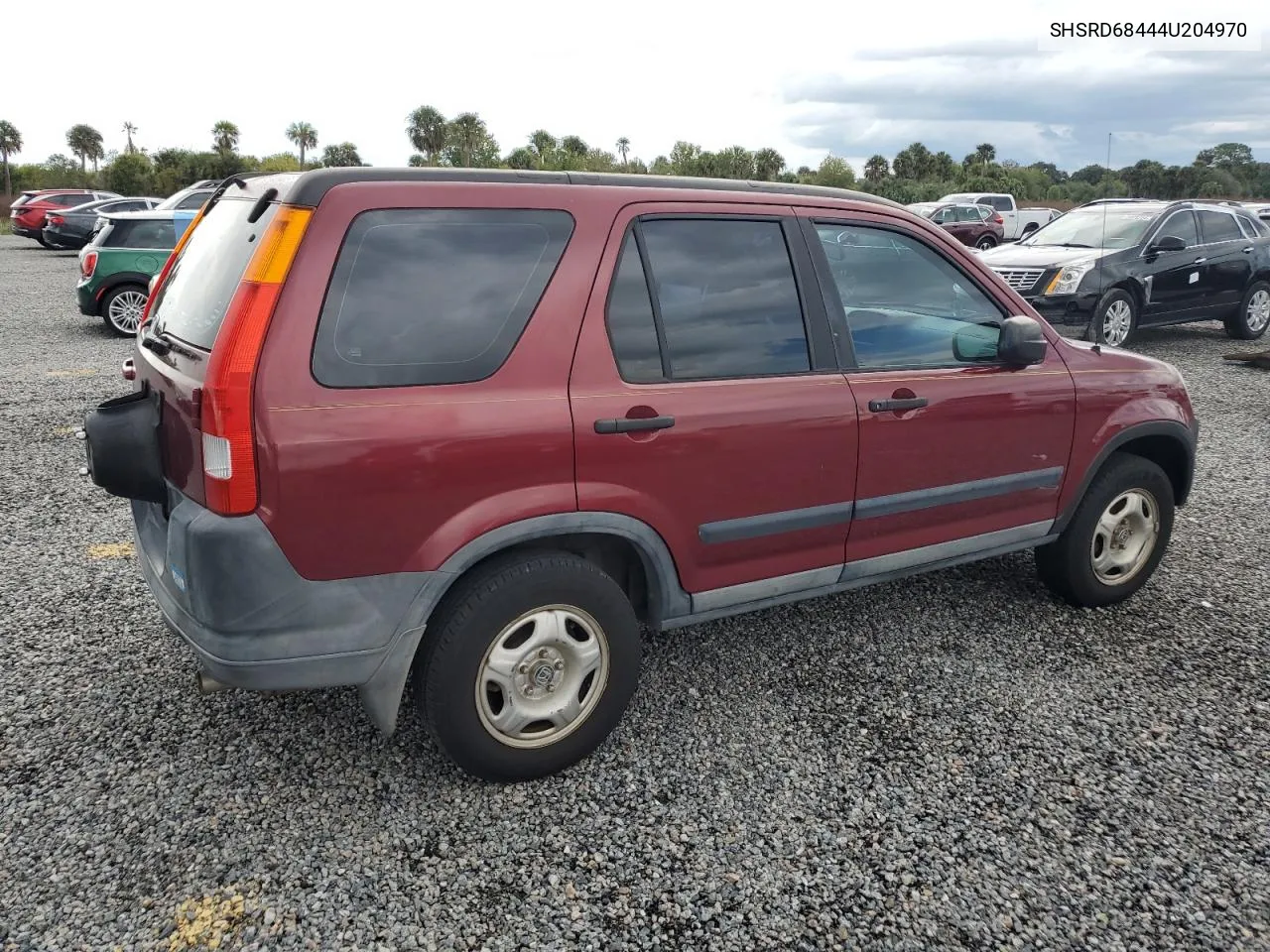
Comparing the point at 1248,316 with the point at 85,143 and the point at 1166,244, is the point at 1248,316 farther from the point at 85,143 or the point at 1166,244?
the point at 85,143

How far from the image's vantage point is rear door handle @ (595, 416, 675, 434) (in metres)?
2.68

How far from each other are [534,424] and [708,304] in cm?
77

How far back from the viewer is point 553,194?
2.73m

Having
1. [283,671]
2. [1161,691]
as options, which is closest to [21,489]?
[283,671]

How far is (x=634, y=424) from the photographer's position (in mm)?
2725

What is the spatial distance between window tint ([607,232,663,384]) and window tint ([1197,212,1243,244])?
36.5ft

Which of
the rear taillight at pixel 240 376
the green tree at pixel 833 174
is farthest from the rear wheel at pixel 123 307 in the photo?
the green tree at pixel 833 174

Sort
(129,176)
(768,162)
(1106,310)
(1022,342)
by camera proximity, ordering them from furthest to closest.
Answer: (768,162) → (129,176) → (1106,310) → (1022,342)

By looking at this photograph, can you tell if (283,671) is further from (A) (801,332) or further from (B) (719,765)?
(A) (801,332)

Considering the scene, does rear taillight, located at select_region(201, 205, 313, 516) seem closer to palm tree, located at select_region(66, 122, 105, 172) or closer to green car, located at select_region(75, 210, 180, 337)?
green car, located at select_region(75, 210, 180, 337)

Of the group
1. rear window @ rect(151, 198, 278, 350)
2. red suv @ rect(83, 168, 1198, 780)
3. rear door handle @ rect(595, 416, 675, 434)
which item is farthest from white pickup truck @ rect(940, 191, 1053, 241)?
rear window @ rect(151, 198, 278, 350)

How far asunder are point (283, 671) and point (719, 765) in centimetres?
138

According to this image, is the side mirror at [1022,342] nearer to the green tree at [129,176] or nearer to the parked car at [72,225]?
the parked car at [72,225]

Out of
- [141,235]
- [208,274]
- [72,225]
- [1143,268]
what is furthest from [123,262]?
[72,225]
